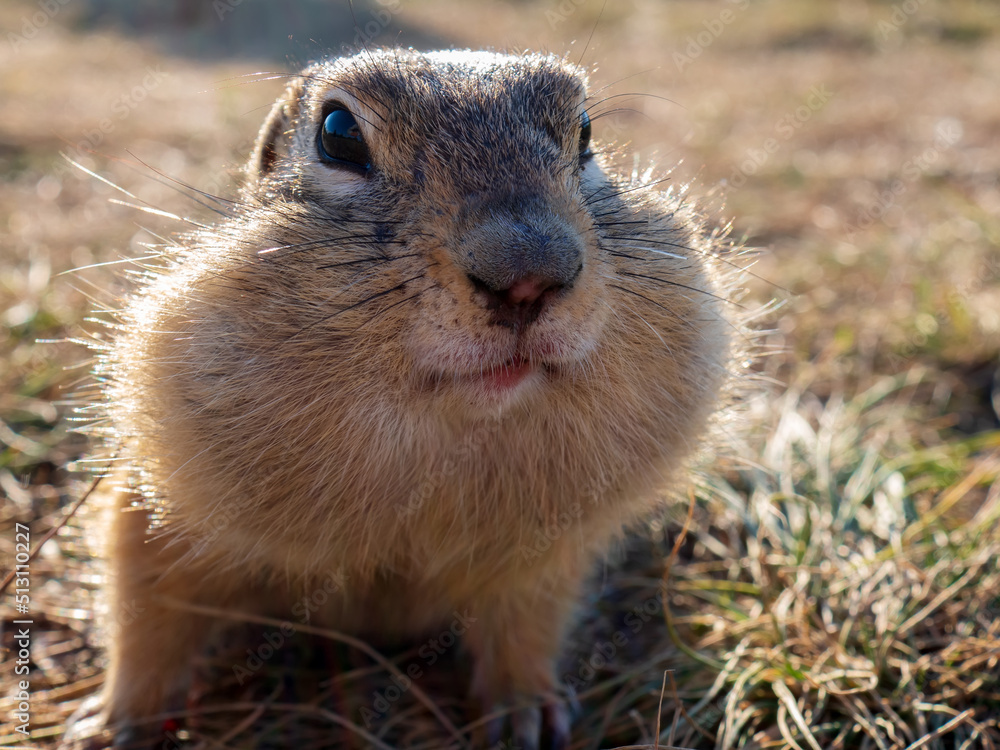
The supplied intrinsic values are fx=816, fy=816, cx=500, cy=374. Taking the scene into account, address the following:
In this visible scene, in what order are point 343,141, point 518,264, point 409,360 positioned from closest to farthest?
point 518,264 < point 409,360 < point 343,141

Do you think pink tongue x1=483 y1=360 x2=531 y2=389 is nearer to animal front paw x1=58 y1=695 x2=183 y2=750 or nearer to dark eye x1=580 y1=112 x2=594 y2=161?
dark eye x1=580 y1=112 x2=594 y2=161

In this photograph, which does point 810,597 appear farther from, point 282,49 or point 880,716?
point 282,49

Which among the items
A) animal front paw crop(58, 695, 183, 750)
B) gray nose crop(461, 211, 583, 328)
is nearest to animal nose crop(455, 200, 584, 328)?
gray nose crop(461, 211, 583, 328)

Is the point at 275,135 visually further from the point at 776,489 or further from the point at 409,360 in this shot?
the point at 776,489

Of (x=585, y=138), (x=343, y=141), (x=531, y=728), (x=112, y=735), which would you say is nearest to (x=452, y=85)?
(x=343, y=141)

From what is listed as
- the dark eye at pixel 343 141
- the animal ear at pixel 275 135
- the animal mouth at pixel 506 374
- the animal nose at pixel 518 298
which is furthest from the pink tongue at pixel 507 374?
the animal ear at pixel 275 135

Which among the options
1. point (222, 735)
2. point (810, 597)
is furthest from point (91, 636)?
point (810, 597)
